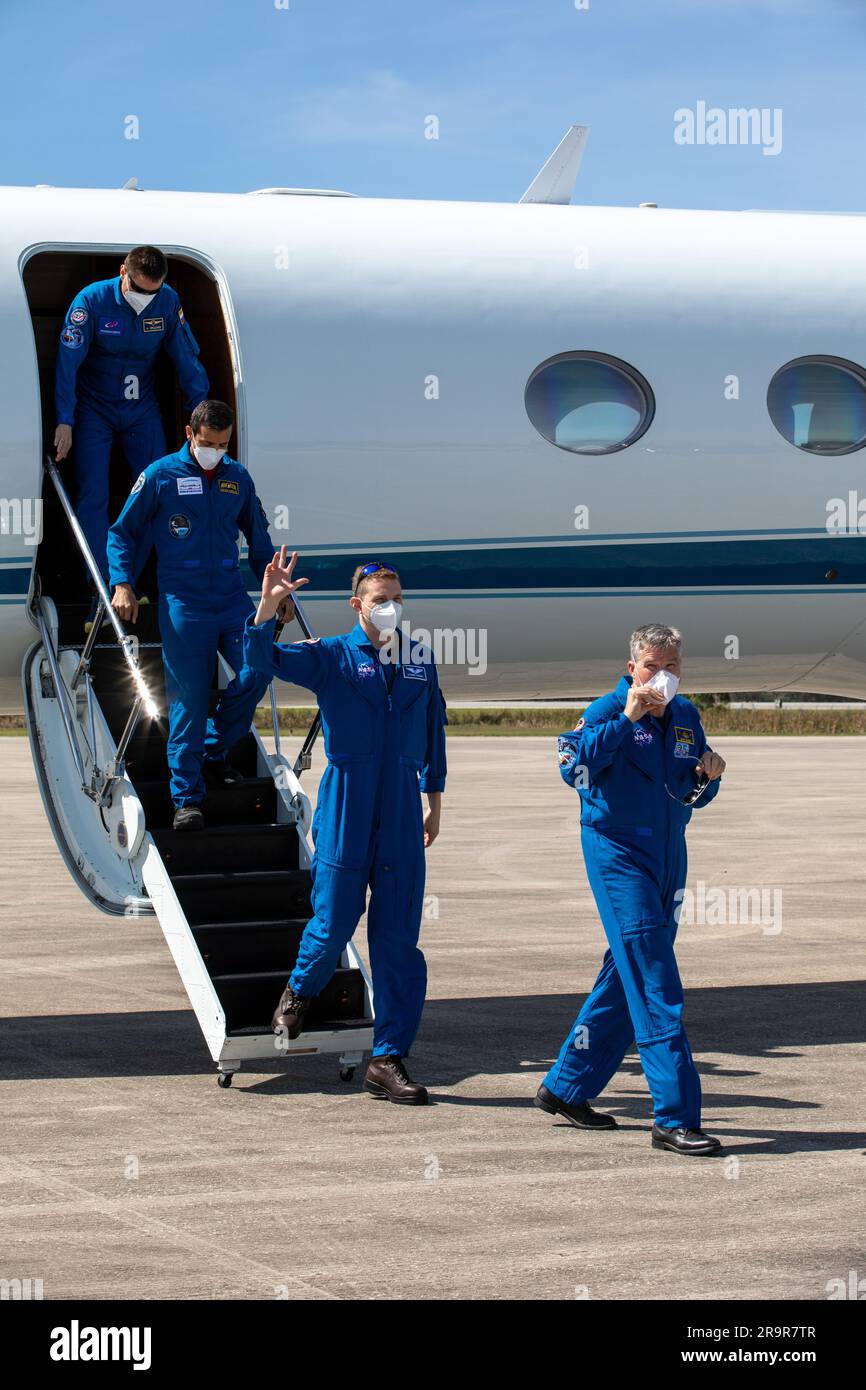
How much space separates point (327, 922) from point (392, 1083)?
947 mm

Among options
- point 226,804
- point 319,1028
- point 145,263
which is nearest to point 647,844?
point 319,1028

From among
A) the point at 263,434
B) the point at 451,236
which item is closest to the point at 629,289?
the point at 451,236

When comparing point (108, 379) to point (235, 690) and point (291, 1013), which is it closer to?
point (235, 690)

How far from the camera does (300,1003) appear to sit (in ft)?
29.6

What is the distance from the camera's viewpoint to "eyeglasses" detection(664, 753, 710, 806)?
8125 millimetres

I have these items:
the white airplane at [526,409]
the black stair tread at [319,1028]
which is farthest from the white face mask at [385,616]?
the black stair tread at [319,1028]

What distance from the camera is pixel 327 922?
348 inches

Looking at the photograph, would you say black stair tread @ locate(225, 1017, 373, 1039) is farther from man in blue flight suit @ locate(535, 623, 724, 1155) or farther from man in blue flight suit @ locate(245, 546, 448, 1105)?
man in blue flight suit @ locate(535, 623, 724, 1155)

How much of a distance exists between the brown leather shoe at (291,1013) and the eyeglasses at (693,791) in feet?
7.28

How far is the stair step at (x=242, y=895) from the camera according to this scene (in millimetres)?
9586

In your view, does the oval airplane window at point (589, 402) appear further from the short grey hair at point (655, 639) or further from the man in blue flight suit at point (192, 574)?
the short grey hair at point (655, 639)

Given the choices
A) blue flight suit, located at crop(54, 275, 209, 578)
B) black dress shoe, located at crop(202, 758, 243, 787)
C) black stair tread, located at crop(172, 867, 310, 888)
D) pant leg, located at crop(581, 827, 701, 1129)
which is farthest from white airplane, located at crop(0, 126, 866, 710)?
pant leg, located at crop(581, 827, 701, 1129)

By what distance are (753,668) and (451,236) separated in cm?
334

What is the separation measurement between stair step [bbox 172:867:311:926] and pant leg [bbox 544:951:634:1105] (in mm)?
1886
